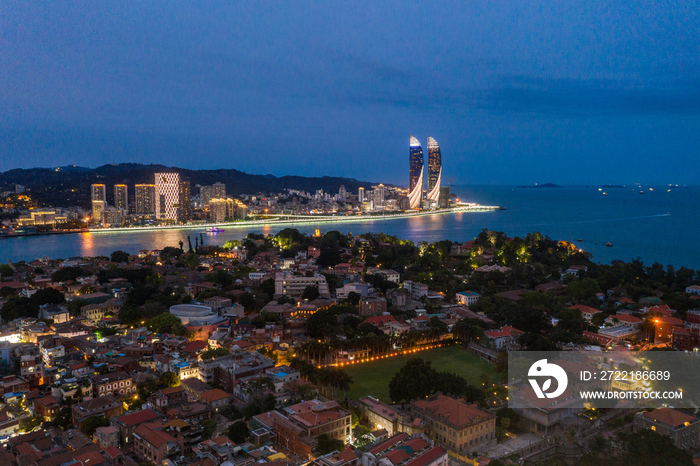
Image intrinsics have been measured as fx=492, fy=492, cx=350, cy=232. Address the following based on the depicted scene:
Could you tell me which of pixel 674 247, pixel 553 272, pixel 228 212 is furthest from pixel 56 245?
pixel 674 247

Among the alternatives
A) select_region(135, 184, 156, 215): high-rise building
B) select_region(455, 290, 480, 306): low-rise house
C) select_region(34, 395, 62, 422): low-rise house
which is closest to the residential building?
select_region(455, 290, 480, 306): low-rise house

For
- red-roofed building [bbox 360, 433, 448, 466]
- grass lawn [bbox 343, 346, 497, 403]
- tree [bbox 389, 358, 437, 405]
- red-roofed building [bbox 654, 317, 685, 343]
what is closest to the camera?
red-roofed building [bbox 360, 433, 448, 466]

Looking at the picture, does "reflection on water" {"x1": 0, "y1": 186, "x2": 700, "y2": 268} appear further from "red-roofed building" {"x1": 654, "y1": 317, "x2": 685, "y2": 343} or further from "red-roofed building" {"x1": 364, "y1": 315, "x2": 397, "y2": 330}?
"red-roofed building" {"x1": 364, "y1": 315, "x2": 397, "y2": 330}

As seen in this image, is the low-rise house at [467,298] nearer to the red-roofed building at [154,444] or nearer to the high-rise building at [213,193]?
the red-roofed building at [154,444]

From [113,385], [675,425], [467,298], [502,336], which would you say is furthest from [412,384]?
[467,298]

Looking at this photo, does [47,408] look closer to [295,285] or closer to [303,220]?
[295,285]
